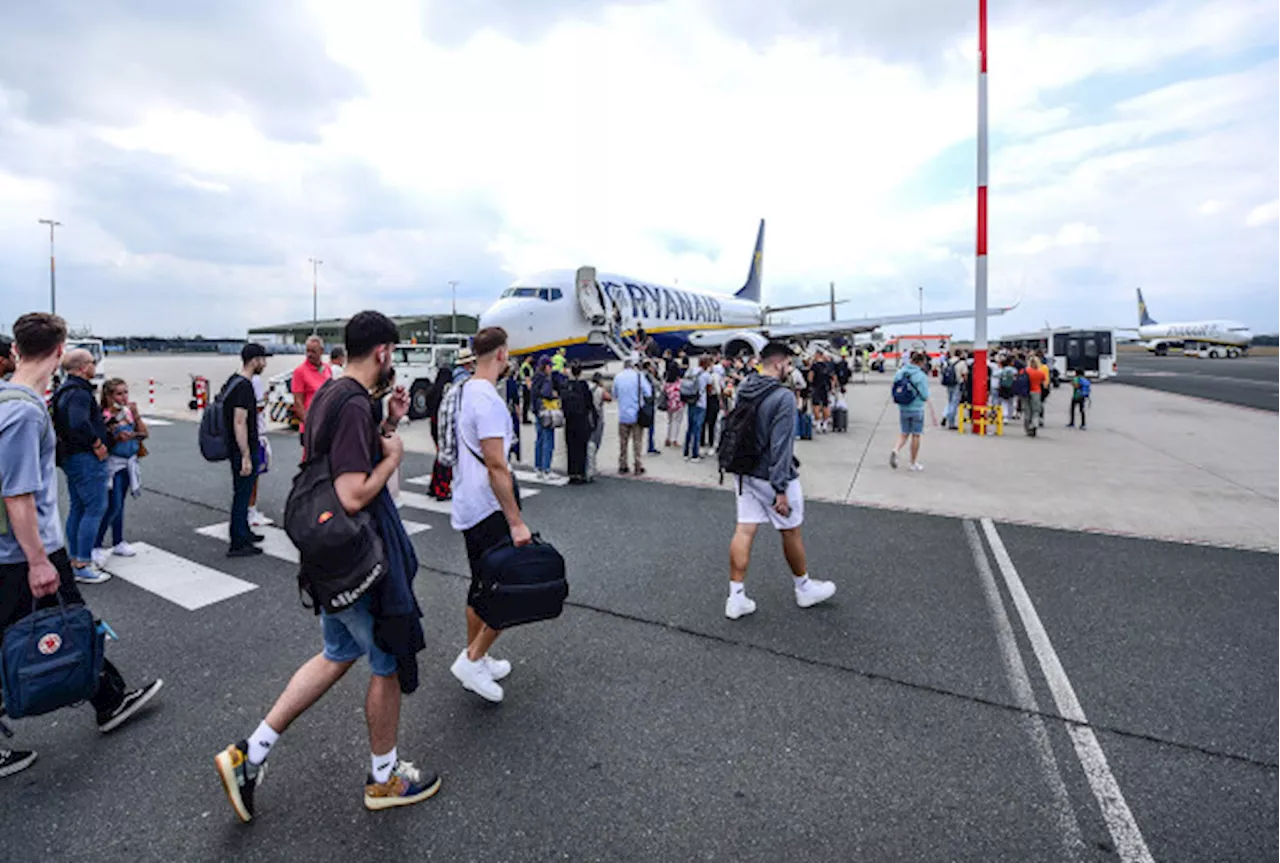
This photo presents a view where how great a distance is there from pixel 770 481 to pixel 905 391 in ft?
19.0

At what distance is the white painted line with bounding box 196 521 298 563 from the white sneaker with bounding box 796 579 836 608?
4.17 m

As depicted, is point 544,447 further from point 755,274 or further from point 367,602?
point 755,274

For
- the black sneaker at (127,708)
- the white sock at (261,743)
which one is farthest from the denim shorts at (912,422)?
the black sneaker at (127,708)

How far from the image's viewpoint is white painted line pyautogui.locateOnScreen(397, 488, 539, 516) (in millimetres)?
7500

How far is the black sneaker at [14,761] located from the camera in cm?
282

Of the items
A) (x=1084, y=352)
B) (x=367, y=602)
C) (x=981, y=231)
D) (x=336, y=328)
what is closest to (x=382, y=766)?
(x=367, y=602)

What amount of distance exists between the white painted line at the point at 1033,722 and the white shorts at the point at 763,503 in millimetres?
1446

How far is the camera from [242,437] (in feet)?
18.4

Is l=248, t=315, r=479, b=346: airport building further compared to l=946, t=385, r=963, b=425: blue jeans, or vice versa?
l=248, t=315, r=479, b=346: airport building

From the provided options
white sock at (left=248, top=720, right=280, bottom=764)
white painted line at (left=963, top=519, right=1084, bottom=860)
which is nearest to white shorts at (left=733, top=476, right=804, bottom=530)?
white painted line at (left=963, top=519, right=1084, bottom=860)

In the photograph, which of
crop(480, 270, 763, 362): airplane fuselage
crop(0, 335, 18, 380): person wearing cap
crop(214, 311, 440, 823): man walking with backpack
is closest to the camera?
crop(214, 311, 440, 823): man walking with backpack

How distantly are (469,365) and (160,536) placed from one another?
3497mm

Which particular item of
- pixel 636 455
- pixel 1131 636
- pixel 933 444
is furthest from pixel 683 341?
pixel 1131 636

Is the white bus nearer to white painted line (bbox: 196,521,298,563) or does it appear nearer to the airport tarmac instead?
the airport tarmac
